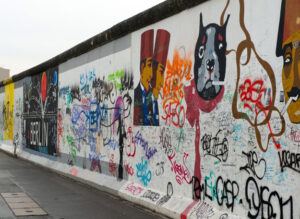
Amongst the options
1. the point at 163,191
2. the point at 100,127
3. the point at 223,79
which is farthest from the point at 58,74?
the point at 223,79

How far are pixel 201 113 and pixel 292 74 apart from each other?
2.05 m

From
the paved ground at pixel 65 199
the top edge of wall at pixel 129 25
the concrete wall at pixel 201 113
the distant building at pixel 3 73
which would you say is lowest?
the paved ground at pixel 65 199

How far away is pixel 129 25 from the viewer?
9.47 metres

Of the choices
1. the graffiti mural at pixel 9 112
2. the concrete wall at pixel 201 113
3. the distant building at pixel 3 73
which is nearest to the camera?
the concrete wall at pixel 201 113

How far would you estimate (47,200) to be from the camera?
876cm

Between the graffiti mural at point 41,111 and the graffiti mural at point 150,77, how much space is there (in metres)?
6.57

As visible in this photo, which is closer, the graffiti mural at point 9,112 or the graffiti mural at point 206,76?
the graffiti mural at point 206,76

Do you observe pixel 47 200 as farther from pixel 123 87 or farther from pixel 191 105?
pixel 191 105

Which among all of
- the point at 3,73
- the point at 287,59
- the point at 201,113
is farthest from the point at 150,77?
the point at 3,73

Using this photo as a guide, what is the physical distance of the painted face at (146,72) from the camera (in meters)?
8.52

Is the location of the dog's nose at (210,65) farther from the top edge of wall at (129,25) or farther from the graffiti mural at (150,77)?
the graffiti mural at (150,77)

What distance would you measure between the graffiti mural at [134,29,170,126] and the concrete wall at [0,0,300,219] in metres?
0.02

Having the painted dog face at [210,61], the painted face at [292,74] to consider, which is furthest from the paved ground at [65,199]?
the painted face at [292,74]

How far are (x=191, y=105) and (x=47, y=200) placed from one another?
377 centimetres
